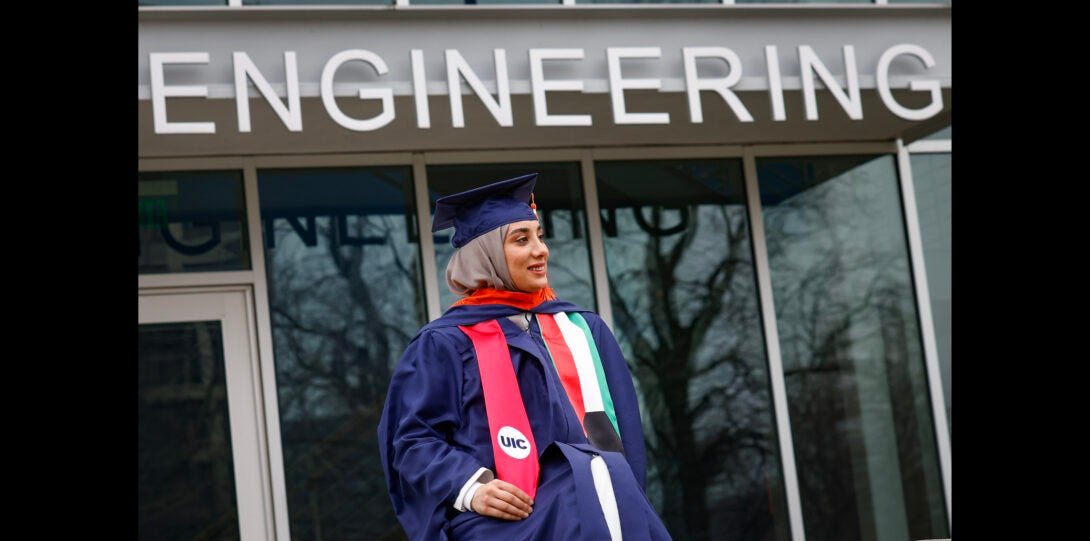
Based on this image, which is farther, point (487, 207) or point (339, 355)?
point (339, 355)

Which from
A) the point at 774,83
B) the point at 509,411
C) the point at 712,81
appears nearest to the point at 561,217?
the point at 712,81

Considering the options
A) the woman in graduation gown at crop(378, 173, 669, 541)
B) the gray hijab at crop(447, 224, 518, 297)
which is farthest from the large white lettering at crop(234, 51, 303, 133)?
the gray hijab at crop(447, 224, 518, 297)

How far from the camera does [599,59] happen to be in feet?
20.9

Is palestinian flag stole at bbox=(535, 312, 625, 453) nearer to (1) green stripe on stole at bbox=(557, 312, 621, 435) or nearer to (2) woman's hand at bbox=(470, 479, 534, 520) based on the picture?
(1) green stripe on stole at bbox=(557, 312, 621, 435)

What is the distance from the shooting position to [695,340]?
24.4 feet

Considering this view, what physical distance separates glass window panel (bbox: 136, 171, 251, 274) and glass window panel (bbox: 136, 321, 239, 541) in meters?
0.36

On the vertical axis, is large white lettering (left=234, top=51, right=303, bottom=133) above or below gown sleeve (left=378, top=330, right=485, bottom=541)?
above

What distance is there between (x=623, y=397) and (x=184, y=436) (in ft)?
12.5

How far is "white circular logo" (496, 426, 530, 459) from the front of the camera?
3455mm

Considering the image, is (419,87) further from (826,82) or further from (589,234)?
(826,82)

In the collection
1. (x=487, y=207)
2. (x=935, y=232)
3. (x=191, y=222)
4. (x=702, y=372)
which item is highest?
(x=191, y=222)

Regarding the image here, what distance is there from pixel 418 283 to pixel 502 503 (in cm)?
388
